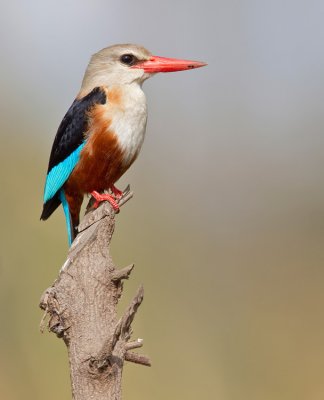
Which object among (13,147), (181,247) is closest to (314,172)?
(181,247)

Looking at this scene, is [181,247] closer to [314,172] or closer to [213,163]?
[213,163]

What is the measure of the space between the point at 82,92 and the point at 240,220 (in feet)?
17.1

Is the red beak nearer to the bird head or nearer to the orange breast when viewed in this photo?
the bird head

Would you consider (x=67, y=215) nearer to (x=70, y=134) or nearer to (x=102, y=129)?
(x=70, y=134)

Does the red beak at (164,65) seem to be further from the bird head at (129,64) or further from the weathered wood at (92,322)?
the weathered wood at (92,322)

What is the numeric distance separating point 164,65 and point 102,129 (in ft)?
2.13

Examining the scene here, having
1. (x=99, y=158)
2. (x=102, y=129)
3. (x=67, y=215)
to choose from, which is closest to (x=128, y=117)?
(x=102, y=129)

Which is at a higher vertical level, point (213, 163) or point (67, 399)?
point (213, 163)

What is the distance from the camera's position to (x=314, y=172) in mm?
12227

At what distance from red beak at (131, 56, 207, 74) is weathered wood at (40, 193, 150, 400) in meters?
1.96

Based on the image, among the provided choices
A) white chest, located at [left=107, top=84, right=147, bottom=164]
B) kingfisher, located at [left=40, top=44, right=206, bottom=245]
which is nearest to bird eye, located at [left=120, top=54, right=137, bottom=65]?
kingfisher, located at [left=40, top=44, right=206, bottom=245]

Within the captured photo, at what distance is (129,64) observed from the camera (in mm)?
6074

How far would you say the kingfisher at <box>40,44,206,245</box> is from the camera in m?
5.76

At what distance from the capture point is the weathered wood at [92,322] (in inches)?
159
